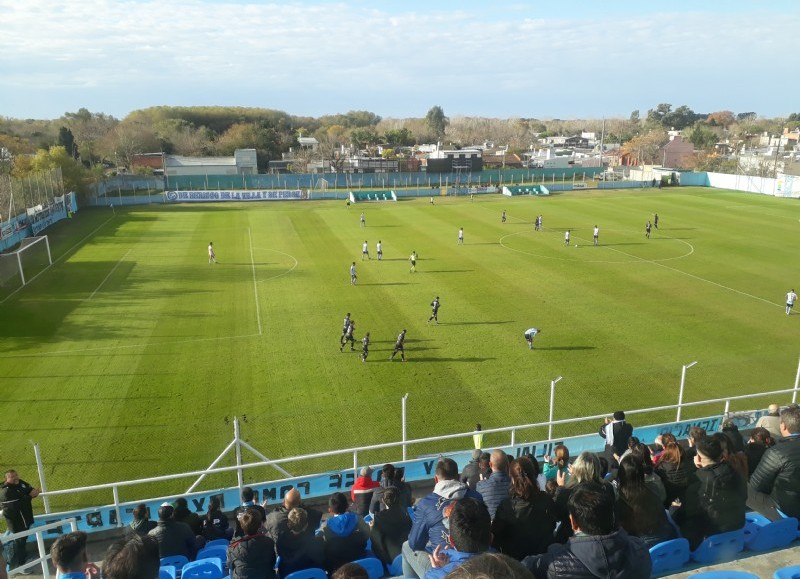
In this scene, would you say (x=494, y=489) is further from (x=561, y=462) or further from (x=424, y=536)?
(x=561, y=462)

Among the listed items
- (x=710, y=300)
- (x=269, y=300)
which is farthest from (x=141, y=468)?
(x=710, y=300)

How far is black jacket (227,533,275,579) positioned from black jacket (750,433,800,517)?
5.78 metres

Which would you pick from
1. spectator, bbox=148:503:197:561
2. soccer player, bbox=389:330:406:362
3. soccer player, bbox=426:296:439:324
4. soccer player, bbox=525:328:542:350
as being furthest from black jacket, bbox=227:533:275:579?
soccer player, bbox=426:296:439:324

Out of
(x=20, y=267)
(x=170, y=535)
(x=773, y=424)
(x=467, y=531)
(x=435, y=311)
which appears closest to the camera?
(x=467, y=531)

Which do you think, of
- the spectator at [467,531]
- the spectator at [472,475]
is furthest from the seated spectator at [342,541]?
the spectator at [467,531]

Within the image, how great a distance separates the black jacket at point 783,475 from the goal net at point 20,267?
32.1 metres

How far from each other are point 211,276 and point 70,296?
278 inches

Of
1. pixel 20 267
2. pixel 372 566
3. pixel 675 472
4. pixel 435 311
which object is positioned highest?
pixel 675 472

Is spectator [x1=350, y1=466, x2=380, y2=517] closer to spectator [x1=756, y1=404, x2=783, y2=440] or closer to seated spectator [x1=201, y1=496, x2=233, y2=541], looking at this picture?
seated spectator [x1=201, y1=496, x2=233, y2=541]

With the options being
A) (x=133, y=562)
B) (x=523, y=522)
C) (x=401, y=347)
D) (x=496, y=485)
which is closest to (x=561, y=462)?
(x=496, y=485)

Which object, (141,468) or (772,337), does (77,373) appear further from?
(772,337)

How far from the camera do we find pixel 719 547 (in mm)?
6812

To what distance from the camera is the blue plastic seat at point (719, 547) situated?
266 inches

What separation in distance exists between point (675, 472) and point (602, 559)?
11.2ft
